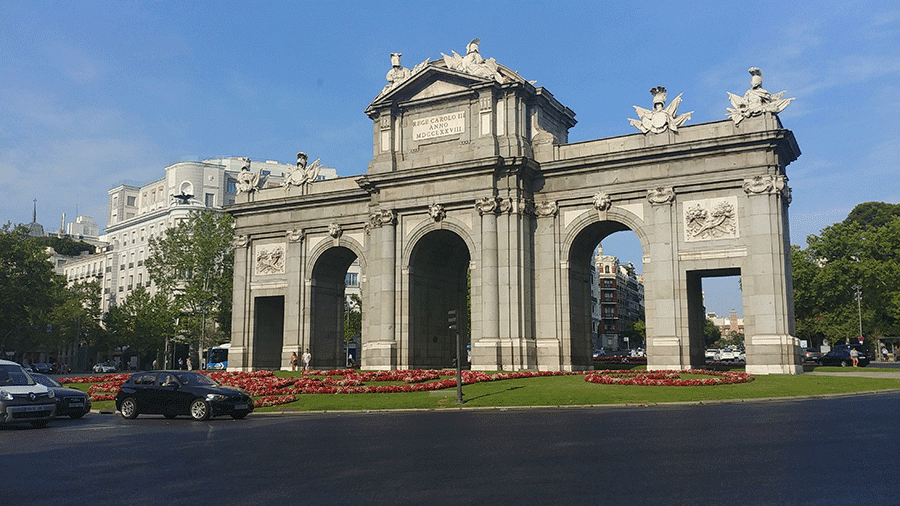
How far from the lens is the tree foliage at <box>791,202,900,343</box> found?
83.7 metres

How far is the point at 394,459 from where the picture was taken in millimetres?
13844

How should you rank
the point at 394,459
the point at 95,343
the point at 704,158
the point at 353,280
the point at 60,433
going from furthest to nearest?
the point at 353,280 < the point at 95,343 < the point at 704,158 < the point at 60,433 < the point at 394,459

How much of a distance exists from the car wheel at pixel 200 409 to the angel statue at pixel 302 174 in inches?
1249

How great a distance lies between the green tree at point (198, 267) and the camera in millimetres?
76625

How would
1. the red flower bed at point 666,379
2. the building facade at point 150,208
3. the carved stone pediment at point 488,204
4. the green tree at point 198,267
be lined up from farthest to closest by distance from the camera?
the building facade at point 150,208 < the green tree at point 198,267 < the carved stone pediment at point 488,204 < the red flower bed at point 666,379

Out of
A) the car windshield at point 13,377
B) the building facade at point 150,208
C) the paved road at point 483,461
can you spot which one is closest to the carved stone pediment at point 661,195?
the paved road at point 483,461

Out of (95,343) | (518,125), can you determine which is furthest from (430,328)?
(95,343)

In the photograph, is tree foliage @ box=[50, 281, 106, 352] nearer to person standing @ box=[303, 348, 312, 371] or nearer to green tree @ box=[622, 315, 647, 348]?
person standing @ box=[303, 348, 312, 371]

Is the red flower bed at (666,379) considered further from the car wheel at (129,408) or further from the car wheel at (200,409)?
the car wheel at (129,408)

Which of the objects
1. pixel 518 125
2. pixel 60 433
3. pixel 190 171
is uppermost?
pixel 190 171

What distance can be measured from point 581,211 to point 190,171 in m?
82.3

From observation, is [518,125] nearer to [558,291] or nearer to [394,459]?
[558,291]

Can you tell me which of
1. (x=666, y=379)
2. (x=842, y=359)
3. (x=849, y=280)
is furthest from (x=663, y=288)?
(x=849, y=280)

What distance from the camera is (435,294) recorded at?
2025 inches
